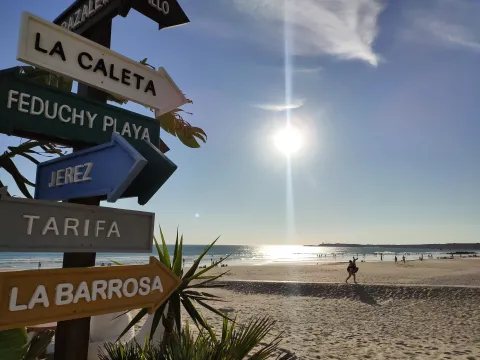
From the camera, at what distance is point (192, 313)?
193 inches

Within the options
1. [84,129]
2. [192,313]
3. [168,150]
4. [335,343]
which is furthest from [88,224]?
[335,343]

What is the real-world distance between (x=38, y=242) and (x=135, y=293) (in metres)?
0.67

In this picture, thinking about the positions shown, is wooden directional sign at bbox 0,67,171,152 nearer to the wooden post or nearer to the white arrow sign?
the white arrow sign

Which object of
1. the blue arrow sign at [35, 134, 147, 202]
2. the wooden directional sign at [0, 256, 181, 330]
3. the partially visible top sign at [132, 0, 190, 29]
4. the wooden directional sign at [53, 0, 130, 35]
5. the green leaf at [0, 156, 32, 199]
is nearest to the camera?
the wooden directional sign at [0, 256, 181, 330]

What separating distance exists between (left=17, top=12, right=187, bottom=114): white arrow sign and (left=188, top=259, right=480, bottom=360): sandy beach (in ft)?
25.2

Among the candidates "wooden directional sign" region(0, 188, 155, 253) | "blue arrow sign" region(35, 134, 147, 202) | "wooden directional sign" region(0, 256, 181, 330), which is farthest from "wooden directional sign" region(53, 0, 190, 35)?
"wooden directional sign" region(0, 256, 181, 330)

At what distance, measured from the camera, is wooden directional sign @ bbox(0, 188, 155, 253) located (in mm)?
1925

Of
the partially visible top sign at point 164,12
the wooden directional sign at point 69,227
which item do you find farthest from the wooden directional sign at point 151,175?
the partially visible top sign at point 164,12

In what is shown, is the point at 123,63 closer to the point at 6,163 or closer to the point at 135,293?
the point at 135,293

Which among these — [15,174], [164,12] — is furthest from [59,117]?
[15,174]

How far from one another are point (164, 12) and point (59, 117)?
1.50 m

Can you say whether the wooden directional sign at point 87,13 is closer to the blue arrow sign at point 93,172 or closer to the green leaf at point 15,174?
the blue arrow sign at point 93,172

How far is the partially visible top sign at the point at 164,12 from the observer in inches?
129

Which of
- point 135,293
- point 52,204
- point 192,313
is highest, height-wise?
point 52,204
